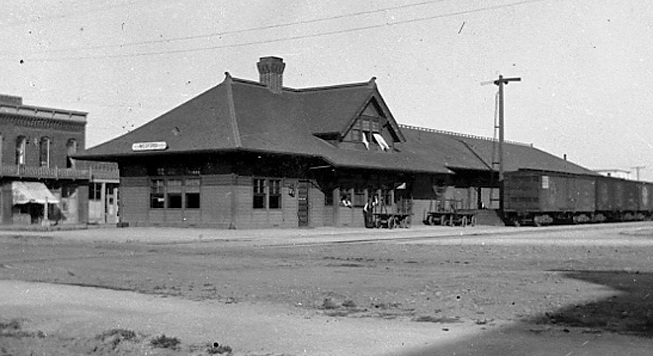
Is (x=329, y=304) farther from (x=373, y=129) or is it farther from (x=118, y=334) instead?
(x=373, y=129)

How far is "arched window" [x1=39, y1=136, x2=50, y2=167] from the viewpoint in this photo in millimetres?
61156

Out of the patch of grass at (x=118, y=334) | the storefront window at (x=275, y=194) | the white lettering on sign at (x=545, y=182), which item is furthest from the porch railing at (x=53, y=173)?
the patch of grass at (x=118, y=334)

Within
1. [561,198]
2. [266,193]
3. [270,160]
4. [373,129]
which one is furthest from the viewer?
[561,198]

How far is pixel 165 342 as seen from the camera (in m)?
9.15

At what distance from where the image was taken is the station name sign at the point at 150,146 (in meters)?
41.6

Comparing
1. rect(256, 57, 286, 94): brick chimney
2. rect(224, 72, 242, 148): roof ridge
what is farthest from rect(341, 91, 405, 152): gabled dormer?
rect(224, 72, 242, 148): roof ridge

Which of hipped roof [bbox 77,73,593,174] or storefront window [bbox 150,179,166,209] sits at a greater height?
hipped roof [bbox 77,73,593,174]

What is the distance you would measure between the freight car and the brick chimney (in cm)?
1627

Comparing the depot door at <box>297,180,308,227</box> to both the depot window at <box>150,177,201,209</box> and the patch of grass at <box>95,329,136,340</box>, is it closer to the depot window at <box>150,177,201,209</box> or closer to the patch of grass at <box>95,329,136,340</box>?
the depot window at <box>150,177,201,209</box>

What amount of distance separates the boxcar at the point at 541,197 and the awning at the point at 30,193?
3091 cm

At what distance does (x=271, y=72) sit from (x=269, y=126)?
6.58 metres

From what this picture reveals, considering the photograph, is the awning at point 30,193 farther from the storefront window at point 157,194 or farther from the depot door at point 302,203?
the depot door at point 302,203

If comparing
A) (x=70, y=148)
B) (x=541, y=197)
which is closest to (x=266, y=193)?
(x=541, y=197)

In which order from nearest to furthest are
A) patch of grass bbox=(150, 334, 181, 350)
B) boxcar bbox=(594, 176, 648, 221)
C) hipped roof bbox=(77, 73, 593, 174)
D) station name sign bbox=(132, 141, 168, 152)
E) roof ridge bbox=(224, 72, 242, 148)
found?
patch of grass bbox=(150, 334, 181, 350)
roof ridge bbox=(224, 72, 242, 148)
hipped roof bbox=(77, 73, 593, 174)
station name sign bbox=(132, 141, 168, 152)
boxcar bbox=(594, 176, 648, 221)
